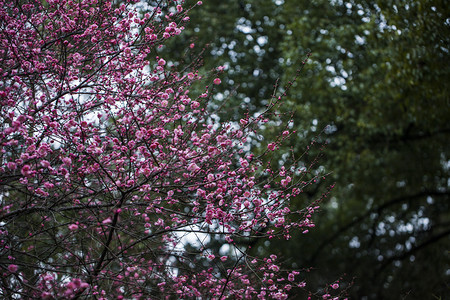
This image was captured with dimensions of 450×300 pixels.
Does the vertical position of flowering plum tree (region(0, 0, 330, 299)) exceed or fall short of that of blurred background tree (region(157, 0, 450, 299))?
it falls short

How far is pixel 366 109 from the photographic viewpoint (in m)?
8.44

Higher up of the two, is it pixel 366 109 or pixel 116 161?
pixel 366 109

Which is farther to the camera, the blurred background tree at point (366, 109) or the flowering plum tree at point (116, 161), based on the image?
the blurred background tree at point (366, 109)

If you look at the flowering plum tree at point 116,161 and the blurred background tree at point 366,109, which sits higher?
the blurred background tree at point 366,109

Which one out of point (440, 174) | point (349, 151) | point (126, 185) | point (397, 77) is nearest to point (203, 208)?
point (126, 185)

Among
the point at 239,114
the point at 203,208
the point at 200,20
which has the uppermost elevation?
the point at 200,20

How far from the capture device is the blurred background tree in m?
7.24

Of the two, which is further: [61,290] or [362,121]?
[362,121]

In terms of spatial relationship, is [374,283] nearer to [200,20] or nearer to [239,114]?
[239,114]

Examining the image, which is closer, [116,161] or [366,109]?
[116,161]

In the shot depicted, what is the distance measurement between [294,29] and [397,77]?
2738 mm

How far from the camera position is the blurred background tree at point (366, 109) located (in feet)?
23.7

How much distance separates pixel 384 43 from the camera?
8.34 meters

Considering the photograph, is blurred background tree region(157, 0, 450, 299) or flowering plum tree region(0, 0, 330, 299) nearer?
flowering plum tree region(0, 0, 330, 299)
